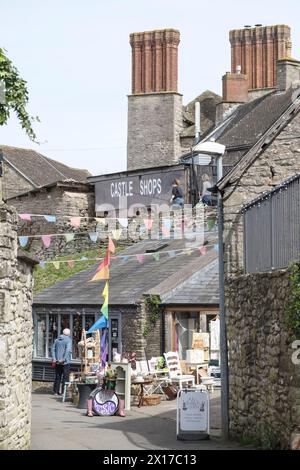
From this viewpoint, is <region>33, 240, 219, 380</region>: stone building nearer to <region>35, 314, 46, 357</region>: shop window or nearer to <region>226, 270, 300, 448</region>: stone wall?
<region>35, 314, 46, 357</region>: shop window

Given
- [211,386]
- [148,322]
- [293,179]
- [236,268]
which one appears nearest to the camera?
[293,179]

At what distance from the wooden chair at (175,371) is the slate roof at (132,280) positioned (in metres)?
2.16

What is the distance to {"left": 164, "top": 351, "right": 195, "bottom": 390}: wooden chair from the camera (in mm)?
25594

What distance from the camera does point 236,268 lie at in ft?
63.1

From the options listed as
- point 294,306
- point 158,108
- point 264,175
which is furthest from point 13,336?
point 158,108

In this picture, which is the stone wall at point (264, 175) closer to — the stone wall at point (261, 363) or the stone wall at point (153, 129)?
the stone wall at point (261, 363)

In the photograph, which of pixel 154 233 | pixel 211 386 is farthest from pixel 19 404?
pixel 154 233

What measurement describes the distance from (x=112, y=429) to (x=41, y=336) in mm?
13246

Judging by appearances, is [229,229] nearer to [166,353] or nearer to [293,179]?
[293,179]

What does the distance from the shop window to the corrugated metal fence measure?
A: 1478 centimetres

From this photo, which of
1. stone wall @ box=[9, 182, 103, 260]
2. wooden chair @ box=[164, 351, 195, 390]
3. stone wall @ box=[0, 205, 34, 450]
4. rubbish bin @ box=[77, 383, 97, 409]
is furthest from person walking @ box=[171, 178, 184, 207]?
stone wall @ box=[0, 205, 34, 450]

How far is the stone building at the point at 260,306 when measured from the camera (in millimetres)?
14594

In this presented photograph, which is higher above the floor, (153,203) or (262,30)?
(262,30)

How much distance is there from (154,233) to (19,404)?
27125 mm
